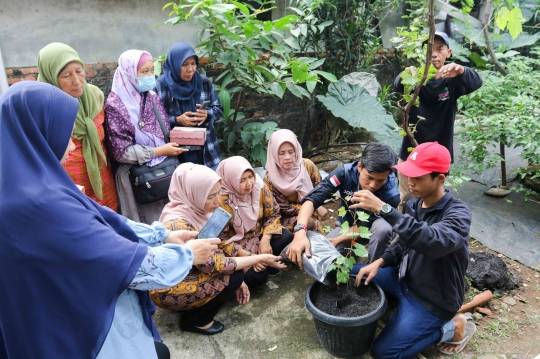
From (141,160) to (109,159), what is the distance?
310 millimetres

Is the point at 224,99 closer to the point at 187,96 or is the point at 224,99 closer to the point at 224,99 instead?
the point at 224,99

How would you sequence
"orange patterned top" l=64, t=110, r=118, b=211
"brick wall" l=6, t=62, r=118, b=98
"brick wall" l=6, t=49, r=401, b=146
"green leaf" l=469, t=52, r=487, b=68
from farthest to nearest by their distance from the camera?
"green leaf" l=469, t=52, r=487, b=68
"brick wall" l=6, t=49, r=401, b=146
"brick wall" l=6, t=62, r=118, b=98
"orange patterned top" l=64, t=110, r=118, b=211

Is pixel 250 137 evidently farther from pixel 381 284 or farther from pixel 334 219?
pixel 381 284

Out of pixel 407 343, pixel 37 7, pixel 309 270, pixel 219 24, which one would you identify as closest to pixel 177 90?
pixel 219 24

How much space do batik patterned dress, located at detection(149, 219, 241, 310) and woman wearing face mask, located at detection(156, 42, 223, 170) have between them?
1.08 m

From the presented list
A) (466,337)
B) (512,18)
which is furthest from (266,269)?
(512,18)

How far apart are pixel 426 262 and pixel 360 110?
2446 mm

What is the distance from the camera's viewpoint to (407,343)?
2260mm

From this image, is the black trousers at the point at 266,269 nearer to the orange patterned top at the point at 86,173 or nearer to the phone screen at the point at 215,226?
the phone screen at the point at 215,226

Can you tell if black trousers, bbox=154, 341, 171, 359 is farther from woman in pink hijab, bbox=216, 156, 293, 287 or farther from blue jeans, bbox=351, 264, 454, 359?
blue jeans, bbox=351, 264, 454, 359

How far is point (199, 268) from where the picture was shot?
2.48 meters

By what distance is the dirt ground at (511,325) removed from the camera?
94.7 inches

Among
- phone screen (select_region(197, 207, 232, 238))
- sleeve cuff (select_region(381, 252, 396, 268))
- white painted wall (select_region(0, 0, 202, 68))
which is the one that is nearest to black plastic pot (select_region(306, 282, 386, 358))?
sleeve cuff (select_region(381, 252, 396, 268))

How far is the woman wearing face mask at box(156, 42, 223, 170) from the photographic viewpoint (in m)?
3.23
